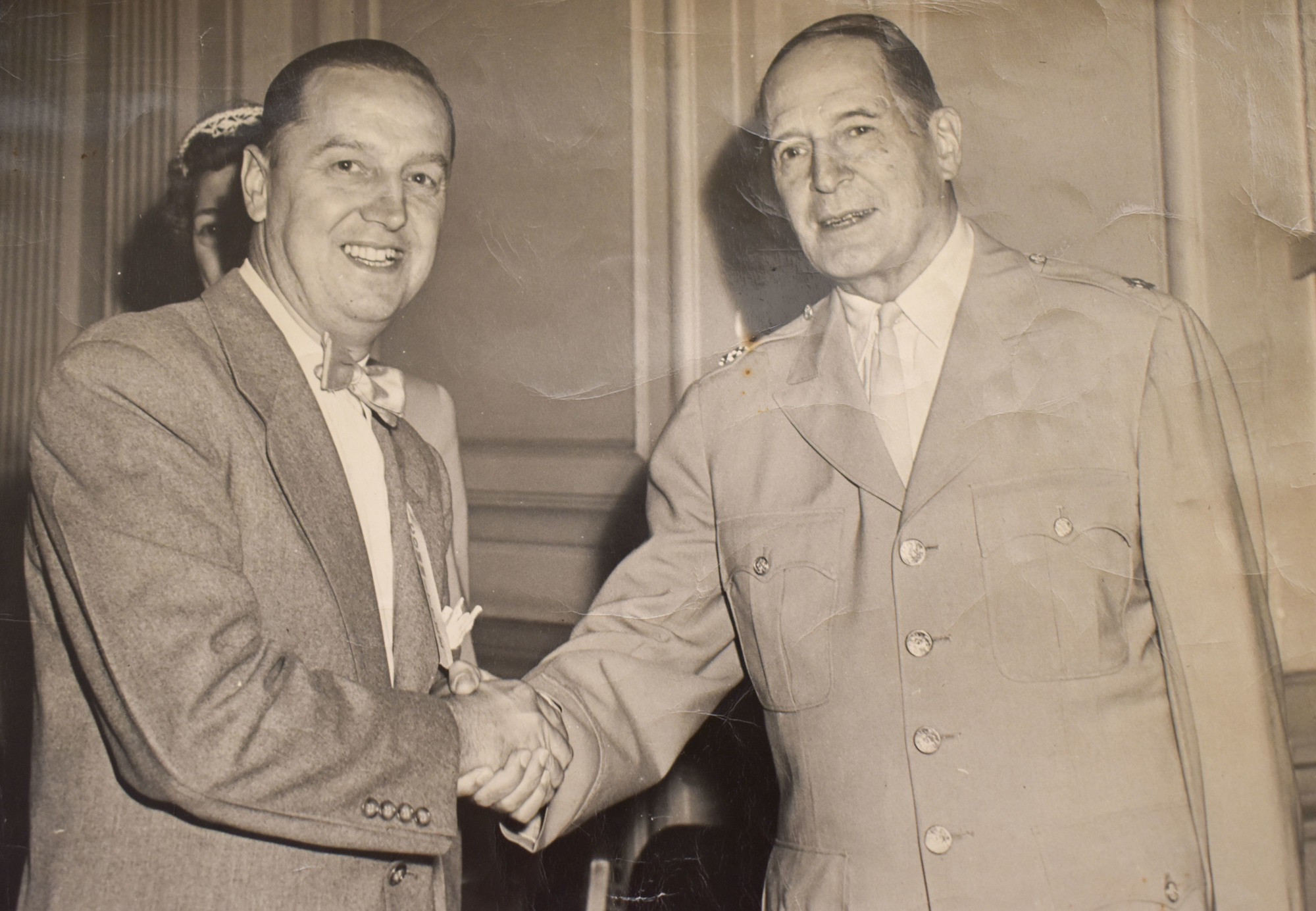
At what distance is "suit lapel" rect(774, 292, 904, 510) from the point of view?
1.36 metres

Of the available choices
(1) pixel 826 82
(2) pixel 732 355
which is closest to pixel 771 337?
(2) pixel 732 355

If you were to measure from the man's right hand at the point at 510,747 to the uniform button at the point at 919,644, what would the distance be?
1.87 ft

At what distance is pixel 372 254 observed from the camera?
1511mm

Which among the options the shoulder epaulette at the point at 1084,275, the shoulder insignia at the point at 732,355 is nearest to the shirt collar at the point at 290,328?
the shoulder insignia at the point at 732,355

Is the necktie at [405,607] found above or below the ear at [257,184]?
below

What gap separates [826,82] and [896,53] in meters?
0.11

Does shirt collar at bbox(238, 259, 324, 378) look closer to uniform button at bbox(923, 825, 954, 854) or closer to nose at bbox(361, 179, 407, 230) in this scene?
nose at bbox(361, 179, 407, 230)

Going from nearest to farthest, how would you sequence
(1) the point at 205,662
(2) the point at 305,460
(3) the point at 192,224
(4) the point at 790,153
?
1. (1) the point at 205,662
2. (2) the point at 305,460
3. (4) the point at 790,153
4. (3) the point at 192,224

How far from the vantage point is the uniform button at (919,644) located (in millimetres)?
1274

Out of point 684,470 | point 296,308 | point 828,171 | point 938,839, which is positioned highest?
point 828,171

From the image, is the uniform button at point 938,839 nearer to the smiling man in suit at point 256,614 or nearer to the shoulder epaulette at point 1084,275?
the smiling man in suit at point 256,614

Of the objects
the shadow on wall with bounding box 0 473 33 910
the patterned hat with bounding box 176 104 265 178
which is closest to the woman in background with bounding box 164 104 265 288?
the patterned hat with bounding box 176 104 265 178

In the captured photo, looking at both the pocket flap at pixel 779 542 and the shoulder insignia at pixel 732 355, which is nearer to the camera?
the pocket flap at pixel 779 542

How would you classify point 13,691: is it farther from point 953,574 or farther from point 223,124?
point 953,574
